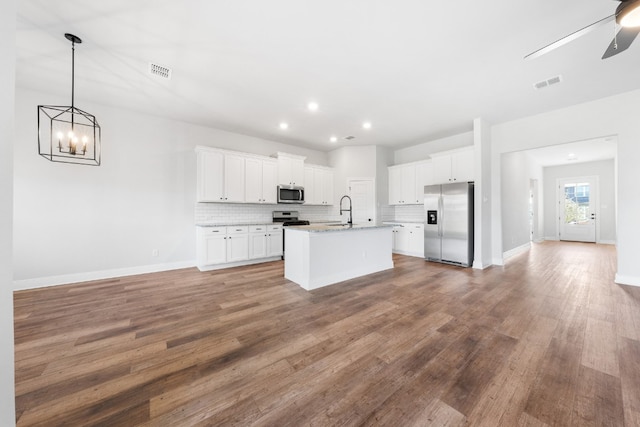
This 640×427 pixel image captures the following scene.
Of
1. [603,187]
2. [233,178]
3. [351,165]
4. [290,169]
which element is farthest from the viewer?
[603,187]

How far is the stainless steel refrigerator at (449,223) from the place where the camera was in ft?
16.0

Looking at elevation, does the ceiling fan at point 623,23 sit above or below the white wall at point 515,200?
above

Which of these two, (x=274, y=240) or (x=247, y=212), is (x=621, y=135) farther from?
(x=247, y=212)

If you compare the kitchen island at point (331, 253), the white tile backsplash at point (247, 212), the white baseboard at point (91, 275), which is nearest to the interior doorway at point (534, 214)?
the white tile backsplash at point (247, 212)

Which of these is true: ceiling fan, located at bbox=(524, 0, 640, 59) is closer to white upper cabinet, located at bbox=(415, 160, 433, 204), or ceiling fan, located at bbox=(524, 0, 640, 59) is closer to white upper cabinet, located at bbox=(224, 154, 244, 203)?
white upper cabinet, located at bbox=(415, 160, 433, 204)

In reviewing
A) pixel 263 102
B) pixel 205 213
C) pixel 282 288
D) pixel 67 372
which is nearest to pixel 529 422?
pixel 282 288

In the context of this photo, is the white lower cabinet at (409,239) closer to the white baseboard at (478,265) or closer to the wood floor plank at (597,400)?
the white baseboard at (478,265)

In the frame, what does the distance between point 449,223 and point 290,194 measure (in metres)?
3.81

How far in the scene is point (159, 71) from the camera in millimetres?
3082

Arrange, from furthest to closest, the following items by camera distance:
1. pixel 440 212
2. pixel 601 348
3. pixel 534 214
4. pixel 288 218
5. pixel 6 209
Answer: pixel 534 214 < pixel 288 218 < pixel 440 212 < pixel 601 348 < pixel 6 209

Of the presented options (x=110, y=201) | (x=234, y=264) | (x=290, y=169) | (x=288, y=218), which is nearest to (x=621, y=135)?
(x=290, y=169)

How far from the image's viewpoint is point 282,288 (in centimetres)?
353

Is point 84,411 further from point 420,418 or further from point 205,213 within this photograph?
point 205,213

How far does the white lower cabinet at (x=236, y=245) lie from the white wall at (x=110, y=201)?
624 millimetres
